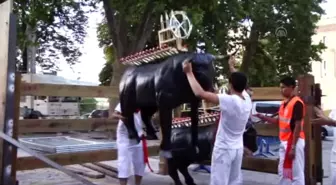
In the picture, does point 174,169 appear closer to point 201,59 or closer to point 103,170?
point 103,170

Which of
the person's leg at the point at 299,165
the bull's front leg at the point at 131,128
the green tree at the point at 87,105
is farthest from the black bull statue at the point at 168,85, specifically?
the green tree at the point at 87,105

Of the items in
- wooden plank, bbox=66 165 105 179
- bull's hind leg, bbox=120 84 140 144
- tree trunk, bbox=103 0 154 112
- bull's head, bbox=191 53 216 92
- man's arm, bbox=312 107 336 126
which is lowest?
wooden plank, bbox=66 165 105 179

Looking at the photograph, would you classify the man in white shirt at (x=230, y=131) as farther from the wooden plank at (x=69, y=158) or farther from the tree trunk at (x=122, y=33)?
the tree trunk at (x=122, y=33)

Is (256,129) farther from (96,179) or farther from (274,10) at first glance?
(274,10)

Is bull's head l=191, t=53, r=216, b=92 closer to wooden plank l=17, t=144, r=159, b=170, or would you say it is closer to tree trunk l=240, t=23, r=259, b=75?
wooden plank l=17, t=144, r=159, b=170

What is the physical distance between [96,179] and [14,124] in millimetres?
2867

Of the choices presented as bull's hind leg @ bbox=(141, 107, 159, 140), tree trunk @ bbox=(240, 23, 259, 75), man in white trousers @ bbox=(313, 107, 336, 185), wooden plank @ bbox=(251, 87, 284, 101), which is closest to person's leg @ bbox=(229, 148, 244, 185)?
bull's hind leg @ bbox=(141, 107, 159, 140)

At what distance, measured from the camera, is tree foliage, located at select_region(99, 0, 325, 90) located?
44.7ft

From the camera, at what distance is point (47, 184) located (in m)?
7.21

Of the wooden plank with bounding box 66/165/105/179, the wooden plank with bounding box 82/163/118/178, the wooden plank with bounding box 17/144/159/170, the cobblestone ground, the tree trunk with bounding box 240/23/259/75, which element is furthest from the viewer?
the tree trunk with bounding box 240/23/259/75

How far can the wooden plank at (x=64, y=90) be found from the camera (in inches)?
237

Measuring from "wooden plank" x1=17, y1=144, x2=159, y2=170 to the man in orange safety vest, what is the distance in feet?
8.15

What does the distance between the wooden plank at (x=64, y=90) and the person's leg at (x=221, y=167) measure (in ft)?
8.42

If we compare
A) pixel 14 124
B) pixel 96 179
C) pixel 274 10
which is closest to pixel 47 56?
pixel 274 10
